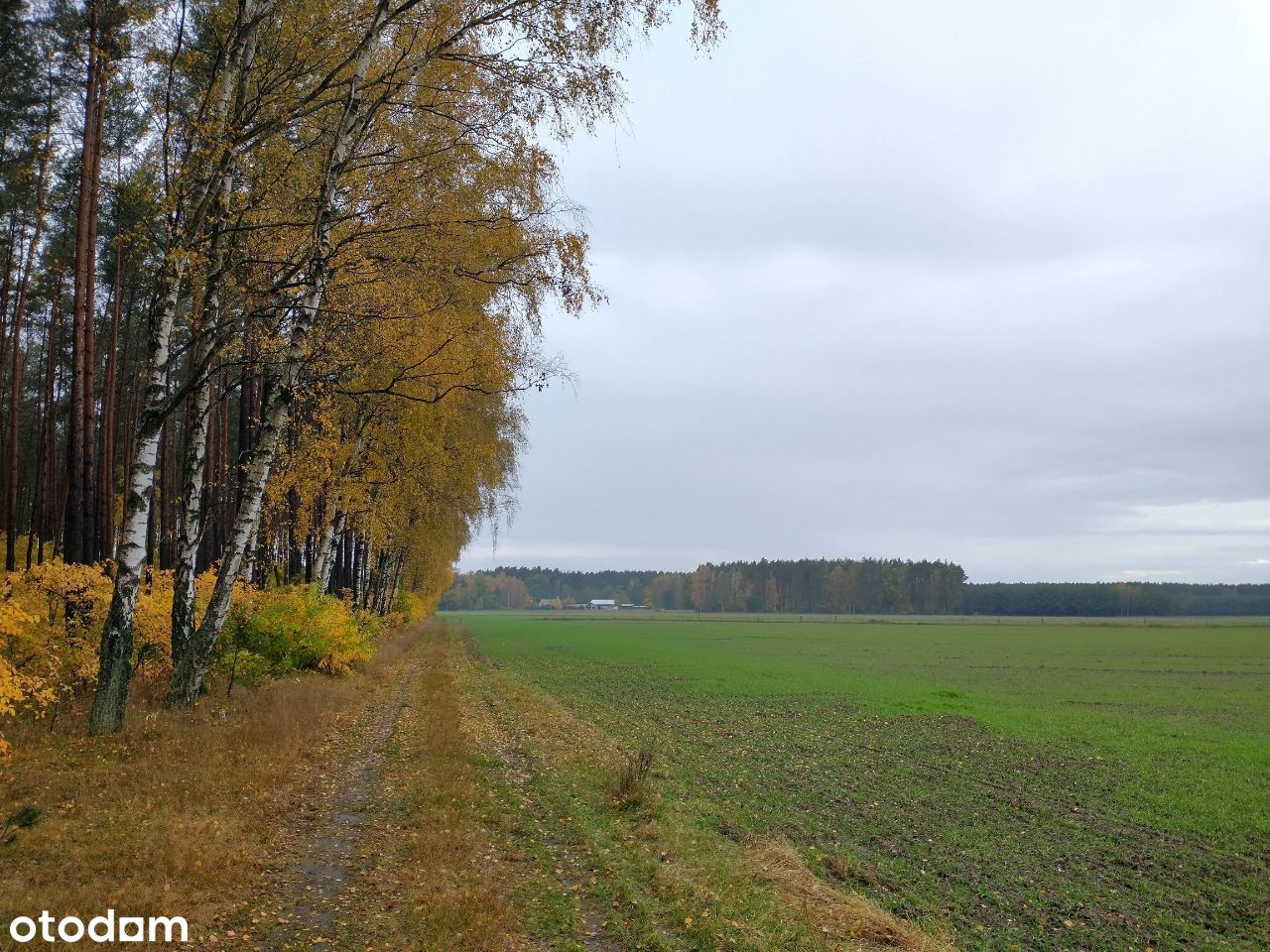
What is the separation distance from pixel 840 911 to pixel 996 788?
9.30m

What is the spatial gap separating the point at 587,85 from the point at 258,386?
16522 millimetres

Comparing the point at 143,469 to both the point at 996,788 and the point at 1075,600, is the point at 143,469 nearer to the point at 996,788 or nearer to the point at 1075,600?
the point at 996,788

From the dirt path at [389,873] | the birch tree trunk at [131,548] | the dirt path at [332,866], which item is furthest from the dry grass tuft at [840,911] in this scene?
the birch tree trunk at [131,548]

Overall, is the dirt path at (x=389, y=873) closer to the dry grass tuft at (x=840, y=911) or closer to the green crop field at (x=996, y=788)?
the dry grass tuft at (x=840, y=911)

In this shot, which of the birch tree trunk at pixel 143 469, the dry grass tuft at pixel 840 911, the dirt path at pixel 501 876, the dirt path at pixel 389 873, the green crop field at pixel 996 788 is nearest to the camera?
the dirt path at pixel 389 873

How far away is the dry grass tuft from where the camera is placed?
6906mm

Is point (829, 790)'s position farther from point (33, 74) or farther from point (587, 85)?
point (33, 74)

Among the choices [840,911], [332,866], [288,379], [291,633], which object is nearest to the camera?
[332,866]

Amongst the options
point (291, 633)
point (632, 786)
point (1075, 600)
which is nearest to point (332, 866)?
point (632, 786)

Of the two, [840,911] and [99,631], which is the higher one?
[99,631]

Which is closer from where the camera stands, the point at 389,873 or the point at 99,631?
the point at 389,873

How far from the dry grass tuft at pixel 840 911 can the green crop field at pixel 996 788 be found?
0.72m

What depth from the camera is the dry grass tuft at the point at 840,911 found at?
6.91 metres

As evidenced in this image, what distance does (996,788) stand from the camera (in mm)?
15008
